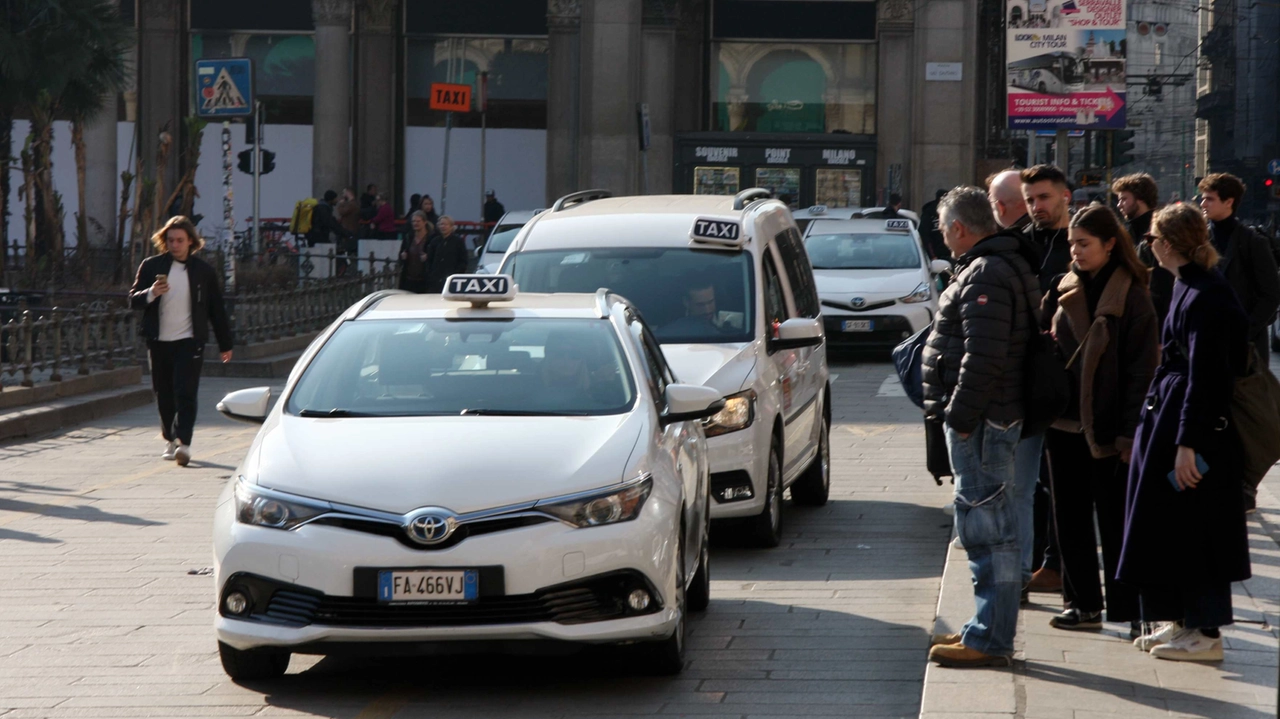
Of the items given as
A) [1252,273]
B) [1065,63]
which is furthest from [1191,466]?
[1065,63]

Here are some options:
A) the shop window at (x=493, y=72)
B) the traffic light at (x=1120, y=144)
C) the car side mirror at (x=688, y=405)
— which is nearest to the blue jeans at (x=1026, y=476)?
the car side mirror at (x=688, y=405)

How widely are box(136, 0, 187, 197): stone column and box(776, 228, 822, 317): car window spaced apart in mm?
30091

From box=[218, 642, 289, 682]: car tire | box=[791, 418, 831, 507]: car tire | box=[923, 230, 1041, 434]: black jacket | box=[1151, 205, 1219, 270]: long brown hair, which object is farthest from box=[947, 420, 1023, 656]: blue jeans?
box=[791, 418, 831, 507]: car tire

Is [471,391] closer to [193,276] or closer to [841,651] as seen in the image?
[841,651]

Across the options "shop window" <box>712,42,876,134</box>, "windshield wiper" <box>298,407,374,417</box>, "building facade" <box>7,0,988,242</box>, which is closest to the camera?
"windshield wiper" <box>298,407,374,417</box>

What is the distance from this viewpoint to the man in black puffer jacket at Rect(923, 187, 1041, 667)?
6.05m

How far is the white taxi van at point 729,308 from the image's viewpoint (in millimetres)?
8969

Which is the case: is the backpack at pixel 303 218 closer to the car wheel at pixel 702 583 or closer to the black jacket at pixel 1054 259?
the car wheel at pixel 702 583

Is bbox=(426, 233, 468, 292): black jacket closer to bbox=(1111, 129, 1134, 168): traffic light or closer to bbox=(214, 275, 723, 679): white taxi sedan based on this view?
bbox=(214, 275, 723, 679): white taxi sedan

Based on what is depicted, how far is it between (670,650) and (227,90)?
14.3 meters

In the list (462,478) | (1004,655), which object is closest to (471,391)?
(462,478)

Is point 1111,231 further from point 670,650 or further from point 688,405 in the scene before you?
point 670,650

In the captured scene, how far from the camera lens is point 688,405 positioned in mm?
6883

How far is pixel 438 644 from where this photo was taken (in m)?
6.02
